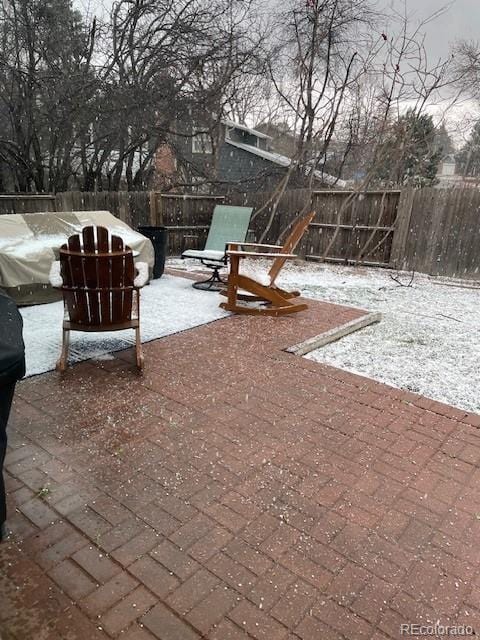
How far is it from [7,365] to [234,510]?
1.14 meters

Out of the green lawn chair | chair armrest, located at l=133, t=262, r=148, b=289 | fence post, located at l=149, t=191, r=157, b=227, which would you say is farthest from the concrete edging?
fence post, located at l=149, t=191, r=157, b=227

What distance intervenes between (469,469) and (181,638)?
67.4 inches

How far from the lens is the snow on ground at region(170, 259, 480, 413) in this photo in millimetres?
3400

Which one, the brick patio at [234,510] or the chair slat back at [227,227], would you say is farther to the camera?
the chair slat back at [227,227]

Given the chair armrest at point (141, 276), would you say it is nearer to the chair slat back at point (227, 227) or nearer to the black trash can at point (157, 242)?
the black trash can at point (157, 242)

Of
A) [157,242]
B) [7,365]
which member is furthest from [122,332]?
[7,365]

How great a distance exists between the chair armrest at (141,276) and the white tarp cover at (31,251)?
1134 millimetres

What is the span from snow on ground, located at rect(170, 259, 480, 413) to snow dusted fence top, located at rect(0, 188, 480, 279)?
2.01ft

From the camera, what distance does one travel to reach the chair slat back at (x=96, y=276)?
3.16m

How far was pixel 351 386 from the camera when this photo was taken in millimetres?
3195

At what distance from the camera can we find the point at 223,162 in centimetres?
1864

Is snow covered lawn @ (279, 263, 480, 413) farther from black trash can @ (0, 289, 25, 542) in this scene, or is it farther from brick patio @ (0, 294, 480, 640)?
black trash can @ (0, 289, 25, 542)

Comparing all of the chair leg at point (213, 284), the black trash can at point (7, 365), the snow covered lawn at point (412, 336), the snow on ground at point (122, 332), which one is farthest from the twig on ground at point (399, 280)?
the black trash can at point (7, 365)

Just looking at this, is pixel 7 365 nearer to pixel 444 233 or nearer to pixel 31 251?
pixel 31 251
